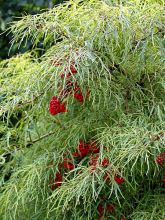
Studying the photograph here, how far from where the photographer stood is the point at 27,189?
186cm

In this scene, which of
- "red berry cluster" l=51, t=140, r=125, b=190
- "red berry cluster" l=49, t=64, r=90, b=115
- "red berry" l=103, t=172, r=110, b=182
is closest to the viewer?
"red berry" l=103, t=172, r=110, b=182

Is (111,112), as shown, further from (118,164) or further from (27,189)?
(27,189)

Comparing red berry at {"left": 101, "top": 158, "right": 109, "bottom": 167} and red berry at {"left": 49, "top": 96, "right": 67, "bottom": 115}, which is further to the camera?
red berry at {"left": 49, "top": 96, "right": 67, "bottom": 115}

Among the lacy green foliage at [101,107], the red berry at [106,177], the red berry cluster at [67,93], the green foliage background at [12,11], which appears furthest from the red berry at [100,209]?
the green foliage background at [12,11]

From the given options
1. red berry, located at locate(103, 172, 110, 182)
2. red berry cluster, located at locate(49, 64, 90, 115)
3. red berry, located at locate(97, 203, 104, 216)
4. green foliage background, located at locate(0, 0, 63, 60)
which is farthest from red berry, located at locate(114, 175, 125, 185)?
green foliage background, located at locate(0, 0, 63, 60)

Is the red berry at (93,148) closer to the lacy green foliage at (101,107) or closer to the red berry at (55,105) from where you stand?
the lacy green foliage at (101,107)

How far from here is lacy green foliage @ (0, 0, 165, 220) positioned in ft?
5.52

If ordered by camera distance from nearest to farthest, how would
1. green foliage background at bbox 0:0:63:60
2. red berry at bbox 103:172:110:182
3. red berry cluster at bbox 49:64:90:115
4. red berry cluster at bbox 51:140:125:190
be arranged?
red berry at bbox 103:172:110:182, red berry cluster at bbox 49:64:90:115, red berry cluster at bbox 51:140:125:190, green foliage background at bbox 0:0:63:60

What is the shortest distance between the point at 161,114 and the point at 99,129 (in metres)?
0.24

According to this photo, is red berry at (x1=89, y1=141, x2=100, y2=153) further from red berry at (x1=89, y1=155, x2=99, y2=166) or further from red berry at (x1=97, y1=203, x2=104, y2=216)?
red berry at (x1=97, y1=203, x2=104, y2=216)

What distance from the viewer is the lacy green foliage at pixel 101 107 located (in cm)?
168

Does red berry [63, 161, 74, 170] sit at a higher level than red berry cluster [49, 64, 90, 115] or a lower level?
lower

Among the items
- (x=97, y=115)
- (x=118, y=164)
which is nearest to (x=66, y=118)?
(x=97, y=115)

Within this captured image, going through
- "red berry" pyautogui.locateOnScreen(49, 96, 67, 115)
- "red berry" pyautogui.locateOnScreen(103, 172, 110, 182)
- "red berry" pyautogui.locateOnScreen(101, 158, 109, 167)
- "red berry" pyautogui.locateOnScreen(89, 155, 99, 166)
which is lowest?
"red berry" pyautogui.locateOnScreen(103, 172, 110, 182)
